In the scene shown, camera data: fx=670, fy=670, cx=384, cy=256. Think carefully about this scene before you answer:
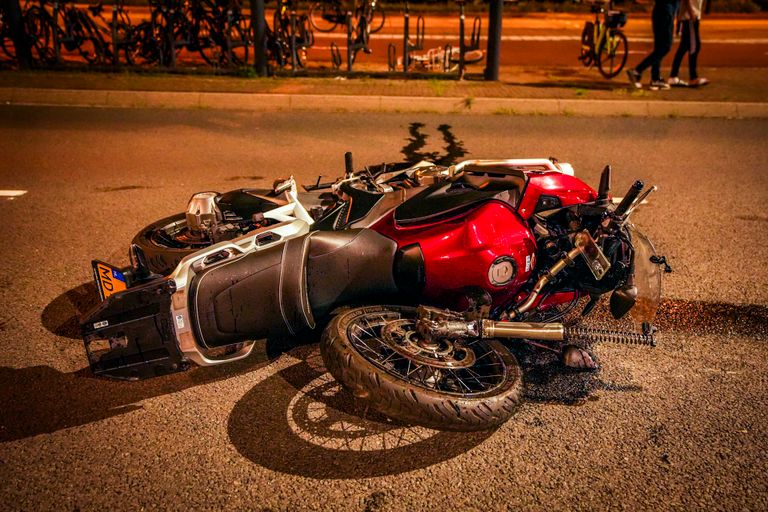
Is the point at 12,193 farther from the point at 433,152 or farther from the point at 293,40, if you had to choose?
the point at 293,40

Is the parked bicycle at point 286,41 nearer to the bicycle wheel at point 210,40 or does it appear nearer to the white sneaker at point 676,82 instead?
the bicycle wheel at point 210,40

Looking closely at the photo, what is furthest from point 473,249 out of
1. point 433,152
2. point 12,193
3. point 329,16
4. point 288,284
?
point 329,16

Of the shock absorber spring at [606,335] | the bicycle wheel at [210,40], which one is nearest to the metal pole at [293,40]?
the bicycle wheel at [210,40]

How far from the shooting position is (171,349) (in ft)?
9.91

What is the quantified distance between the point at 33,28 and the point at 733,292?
492 inches

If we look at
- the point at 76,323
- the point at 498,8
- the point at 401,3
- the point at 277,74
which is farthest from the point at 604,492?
the point at 401,3

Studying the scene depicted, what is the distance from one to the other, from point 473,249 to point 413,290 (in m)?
0.35

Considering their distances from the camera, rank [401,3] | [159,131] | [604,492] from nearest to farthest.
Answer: [604,492], [159,131], [401,3]

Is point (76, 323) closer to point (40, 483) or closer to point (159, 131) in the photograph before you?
point (40, 483)

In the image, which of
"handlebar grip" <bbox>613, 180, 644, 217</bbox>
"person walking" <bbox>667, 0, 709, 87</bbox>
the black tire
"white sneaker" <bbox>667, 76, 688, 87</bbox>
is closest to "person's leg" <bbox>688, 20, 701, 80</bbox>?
"person walking" <bbox>667, 0, 709, 87</bbox>

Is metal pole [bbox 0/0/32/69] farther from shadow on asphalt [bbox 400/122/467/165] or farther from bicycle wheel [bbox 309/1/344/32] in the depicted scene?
shadow on asphalt [bbox 400/122/467/165]

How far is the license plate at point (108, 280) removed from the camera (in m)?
3.29

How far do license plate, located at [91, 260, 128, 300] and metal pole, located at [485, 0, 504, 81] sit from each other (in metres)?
8.76

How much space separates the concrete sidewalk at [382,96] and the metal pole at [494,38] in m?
0.37
